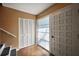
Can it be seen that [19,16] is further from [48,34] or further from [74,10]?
[74,10]

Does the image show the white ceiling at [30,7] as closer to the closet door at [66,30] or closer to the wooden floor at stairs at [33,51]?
the closet door at [66,30]

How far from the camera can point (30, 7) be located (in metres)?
1.66

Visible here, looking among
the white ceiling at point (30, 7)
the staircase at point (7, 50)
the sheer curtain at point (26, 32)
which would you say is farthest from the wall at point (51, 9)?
the staircase at point (7, 50)

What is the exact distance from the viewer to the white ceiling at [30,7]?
5.25ft

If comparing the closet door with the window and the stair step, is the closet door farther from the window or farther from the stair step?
the stair step

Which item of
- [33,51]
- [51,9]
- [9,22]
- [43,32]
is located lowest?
[33,51]

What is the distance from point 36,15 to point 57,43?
560 millimetres

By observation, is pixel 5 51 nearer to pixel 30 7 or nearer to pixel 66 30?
pixel 30 7

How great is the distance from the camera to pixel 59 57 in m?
1.50

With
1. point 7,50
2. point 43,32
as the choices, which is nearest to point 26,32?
point 43,32

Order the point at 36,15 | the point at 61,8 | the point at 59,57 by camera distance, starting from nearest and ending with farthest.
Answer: the point at 59,57 < the point at 61,8 < the point at 36,15

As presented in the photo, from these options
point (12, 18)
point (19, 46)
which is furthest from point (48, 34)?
point (12, 18)

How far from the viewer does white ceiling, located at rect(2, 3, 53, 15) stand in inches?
63.0

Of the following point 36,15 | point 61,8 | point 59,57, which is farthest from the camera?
point 36,15
